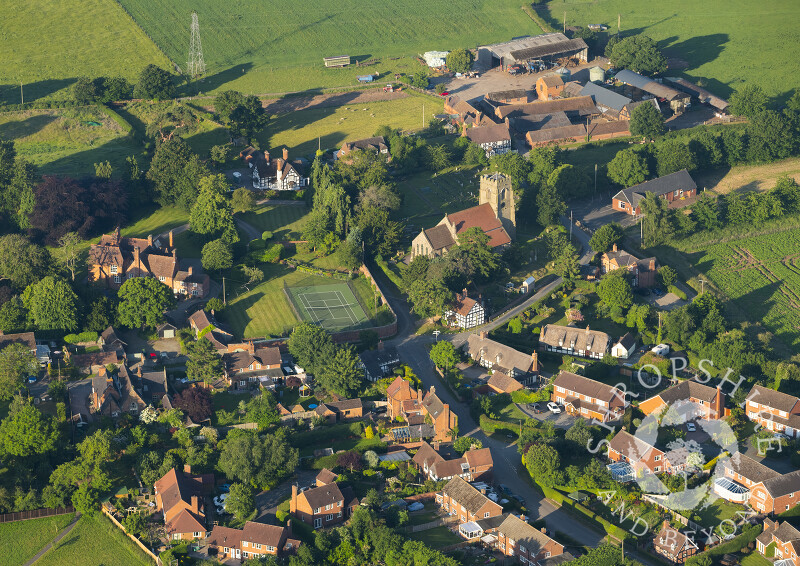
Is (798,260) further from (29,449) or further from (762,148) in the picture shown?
(29,449)

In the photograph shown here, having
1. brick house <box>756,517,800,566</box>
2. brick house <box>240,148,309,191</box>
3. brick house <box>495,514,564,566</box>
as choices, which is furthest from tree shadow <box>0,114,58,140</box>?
brick house <box>756,517,800,566</box>

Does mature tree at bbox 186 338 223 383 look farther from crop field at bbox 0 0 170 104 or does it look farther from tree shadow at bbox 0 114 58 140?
crop field at bbox 0 0 170 104

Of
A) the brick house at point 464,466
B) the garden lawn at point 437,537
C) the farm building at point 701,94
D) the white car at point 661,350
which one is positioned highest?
the farm building at point 701,94

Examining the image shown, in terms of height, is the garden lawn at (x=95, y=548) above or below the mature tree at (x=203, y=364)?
below

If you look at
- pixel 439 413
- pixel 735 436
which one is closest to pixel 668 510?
pixel 735 436

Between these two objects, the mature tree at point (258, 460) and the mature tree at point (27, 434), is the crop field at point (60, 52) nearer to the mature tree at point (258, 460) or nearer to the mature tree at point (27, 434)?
the mature tree at point (27, 434)

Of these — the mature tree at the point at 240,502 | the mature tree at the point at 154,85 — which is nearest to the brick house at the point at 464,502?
the mature tree at the point at 240,502
